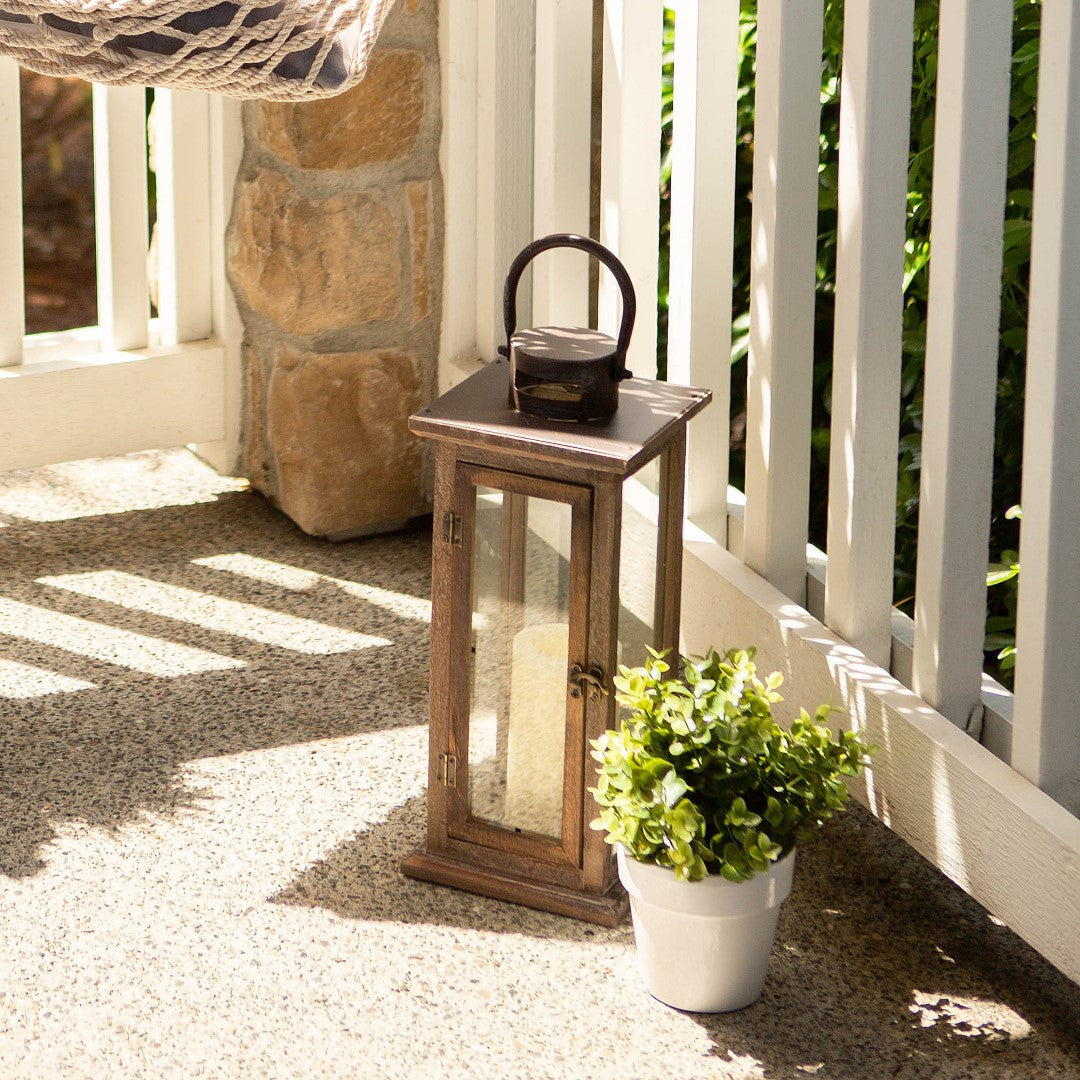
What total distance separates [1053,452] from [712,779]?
414 mm

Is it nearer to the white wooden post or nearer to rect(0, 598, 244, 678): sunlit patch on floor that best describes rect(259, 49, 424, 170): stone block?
the white wooden post

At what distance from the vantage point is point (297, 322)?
2.44 m

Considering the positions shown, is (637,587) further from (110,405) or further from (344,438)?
(110,405)

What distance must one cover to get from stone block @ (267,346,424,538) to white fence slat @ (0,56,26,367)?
0.40 meters

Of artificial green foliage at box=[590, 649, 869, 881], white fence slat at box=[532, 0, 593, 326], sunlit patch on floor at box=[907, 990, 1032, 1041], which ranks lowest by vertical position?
sunlit patch on floor at box=[907, 990, 1032, 1041]

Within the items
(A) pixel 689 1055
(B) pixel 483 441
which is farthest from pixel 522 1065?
(B) pixel 483 441

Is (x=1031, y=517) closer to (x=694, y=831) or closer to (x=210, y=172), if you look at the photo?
(x=694, y=831)

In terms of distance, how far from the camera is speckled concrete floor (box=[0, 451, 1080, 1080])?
1413 mm

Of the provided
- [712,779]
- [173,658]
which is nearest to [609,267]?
[712,779]

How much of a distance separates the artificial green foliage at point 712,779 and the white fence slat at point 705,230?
1.83 ft

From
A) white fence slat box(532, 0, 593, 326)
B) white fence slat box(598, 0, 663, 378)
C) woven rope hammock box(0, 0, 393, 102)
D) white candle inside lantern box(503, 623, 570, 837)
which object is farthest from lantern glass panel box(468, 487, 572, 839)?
white fence slat box(532, 0, 593, 326)

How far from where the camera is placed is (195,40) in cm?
139

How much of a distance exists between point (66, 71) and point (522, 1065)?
100 cm

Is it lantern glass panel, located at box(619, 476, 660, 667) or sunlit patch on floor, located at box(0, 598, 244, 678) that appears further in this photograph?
sunlit patch on floor, located at box(0, 598, 244, 678)
